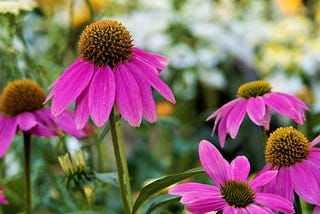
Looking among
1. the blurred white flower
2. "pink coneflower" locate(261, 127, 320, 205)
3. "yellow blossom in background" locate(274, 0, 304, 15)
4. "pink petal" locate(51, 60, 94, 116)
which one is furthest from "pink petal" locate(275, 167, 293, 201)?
"yellow blossom in background" locate(274, 0, 304, 15)

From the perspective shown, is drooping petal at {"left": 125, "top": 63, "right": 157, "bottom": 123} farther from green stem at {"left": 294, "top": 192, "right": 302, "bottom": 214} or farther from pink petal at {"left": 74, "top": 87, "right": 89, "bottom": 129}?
green stem at {"left": 294, "top": 192, "right": 302, "bottom": 214}

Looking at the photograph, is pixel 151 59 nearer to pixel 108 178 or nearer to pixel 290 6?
pixel 108 178

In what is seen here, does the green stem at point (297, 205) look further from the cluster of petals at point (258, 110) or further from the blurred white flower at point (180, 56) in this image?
the blurred white flower at point (180, 56)

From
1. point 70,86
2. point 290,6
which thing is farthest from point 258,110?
point 290,6

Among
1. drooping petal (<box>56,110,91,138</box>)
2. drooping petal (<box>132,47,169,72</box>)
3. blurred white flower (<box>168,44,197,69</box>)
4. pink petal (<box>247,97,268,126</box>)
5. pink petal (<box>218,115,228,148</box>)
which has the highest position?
blurred white flower (<box>168,44,197,69</box>)

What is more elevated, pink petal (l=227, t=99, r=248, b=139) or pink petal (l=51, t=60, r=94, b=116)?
pink petal (l=51, t=60, r=94, b=116)

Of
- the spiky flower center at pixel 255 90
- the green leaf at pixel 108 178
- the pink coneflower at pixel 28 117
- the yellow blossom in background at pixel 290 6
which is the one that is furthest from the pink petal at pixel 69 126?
the yellow blossom in background at pixel 290 6
